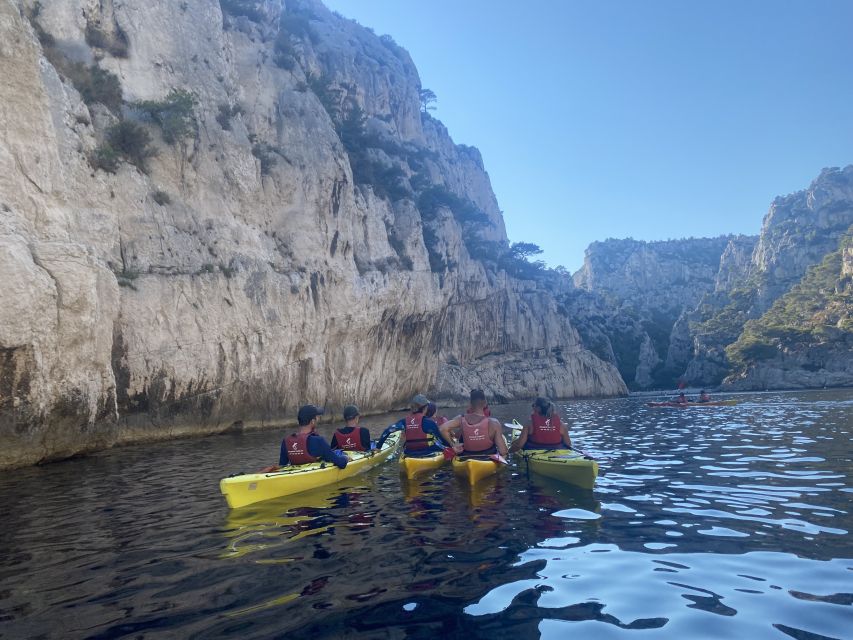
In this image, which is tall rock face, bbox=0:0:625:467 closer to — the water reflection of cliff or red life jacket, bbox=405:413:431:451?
red life jacket, bbox=405:413:431:451

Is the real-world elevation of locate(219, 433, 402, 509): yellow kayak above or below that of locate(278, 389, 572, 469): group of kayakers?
below

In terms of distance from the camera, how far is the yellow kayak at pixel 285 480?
8.77m

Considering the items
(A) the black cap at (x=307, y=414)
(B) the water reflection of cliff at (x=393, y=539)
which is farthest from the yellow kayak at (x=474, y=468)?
(A) the black cap at (x=307, y=414)

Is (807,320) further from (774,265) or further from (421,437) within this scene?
(421,437)

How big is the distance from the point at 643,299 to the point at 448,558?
429 ft

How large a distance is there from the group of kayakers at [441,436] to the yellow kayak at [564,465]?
0.42m

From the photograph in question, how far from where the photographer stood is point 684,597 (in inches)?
181

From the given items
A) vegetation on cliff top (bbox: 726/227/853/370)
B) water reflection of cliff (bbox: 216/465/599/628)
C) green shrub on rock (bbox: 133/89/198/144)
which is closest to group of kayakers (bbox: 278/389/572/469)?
water reflection of cliff (bbox: 216/465/599/628)

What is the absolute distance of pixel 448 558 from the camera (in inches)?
227

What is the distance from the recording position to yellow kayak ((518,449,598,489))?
966 centimetres

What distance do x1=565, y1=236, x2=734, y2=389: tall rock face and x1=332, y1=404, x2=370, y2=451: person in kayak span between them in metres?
67.1

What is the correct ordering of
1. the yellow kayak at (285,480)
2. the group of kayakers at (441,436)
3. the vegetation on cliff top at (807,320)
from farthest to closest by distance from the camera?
the vegetation on cliff top at (807,320) < the group of kayakers at (441,436) < the yellow kayak at (285,480)

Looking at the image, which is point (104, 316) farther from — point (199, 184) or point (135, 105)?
point (135, 105)

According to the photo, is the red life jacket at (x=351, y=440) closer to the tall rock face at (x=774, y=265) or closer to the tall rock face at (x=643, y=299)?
the tall rock face at (x=643, y=299)
